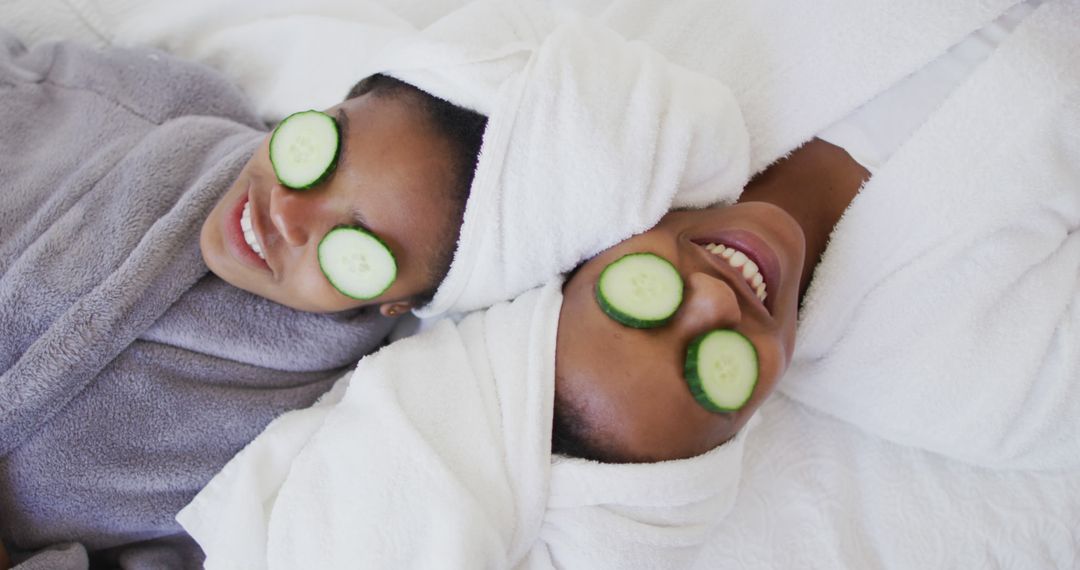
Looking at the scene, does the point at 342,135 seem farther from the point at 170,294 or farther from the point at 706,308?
the point at 706,308

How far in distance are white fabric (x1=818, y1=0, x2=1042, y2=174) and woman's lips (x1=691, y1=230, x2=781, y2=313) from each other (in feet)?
1.15

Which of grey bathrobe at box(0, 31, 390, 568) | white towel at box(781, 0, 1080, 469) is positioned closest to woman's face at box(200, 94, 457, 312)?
grey bathrobe at box(0, 31, 390, 568)

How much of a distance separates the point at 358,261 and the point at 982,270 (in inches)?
39.4

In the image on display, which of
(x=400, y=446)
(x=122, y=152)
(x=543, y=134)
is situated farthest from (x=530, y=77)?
(x=122, y=152)

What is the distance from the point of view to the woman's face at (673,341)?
1.03m

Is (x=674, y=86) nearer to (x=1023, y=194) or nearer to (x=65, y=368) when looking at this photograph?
(x=1023, y=194)

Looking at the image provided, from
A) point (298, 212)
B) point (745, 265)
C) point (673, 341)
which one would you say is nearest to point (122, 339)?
point (298, 212)

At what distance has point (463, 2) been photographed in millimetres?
1736

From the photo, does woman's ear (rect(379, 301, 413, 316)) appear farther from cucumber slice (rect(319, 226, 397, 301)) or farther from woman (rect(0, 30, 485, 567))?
cucumber slice (rect(319, 226, 397, 301))

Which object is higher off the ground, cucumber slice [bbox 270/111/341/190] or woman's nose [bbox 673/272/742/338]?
cucumber slice [bbox 270/111/341/190]

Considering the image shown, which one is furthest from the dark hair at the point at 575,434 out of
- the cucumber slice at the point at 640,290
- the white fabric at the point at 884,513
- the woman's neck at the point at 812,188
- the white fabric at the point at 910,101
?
the white fabric at the point at 910,101

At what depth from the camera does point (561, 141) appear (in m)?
1.12

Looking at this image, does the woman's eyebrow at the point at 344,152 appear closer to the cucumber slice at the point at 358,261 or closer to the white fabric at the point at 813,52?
the cucumber slice at the point at 358,261

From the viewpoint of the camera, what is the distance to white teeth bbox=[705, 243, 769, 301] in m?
1.14
